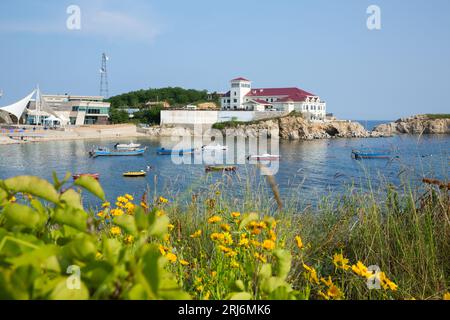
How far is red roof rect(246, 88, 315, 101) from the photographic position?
7044 centimetres

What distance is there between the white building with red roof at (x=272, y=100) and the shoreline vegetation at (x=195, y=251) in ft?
214

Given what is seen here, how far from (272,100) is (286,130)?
12.9 m

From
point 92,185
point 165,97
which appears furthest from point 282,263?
point 165,97

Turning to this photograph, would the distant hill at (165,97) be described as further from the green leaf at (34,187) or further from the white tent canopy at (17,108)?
the green leaf at (34,187)

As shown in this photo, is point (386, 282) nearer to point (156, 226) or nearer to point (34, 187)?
point (156, 226)

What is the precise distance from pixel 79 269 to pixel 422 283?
244 centimetres

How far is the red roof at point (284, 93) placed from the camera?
70438mm

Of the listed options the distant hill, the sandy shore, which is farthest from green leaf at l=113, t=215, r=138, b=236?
the distant hill

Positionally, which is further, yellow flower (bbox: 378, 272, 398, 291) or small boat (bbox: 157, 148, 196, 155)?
small boat (bbox: 157, 148, 196, 155)

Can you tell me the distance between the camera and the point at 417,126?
7612cm

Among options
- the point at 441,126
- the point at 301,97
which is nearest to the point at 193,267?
the point at 301,97

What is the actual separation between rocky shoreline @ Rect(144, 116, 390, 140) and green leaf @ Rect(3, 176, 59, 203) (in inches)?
2370

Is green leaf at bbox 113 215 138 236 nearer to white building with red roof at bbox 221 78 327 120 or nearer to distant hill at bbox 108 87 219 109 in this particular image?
white building with red roof at bbox 221 78 327 120

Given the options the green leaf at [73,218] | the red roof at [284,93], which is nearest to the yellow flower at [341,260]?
the green leaf at [73,218]
